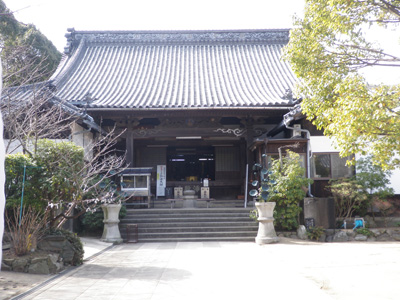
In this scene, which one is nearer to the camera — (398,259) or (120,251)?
(398,259)

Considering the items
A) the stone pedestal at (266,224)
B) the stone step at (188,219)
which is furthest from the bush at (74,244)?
the stone pedestal at (266,224)

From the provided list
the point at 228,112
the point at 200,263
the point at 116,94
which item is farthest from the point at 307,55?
the point at 116,94

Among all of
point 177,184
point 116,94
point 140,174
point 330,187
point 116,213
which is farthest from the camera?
point 177,184

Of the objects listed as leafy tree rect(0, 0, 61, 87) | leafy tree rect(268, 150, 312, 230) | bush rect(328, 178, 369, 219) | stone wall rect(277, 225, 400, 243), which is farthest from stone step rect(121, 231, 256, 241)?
leafy tree rect(0, 0, 61, 87)

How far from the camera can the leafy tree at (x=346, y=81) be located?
570cm

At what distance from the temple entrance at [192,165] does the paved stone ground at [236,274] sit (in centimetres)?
982

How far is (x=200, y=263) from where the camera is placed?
812 centimetres

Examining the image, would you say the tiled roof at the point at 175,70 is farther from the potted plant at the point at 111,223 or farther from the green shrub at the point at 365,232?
the green shrub at the point at 365,232

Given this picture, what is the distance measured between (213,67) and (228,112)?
605 cm

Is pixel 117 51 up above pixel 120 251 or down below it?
above

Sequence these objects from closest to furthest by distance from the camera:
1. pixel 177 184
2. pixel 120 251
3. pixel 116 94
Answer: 1. pixel 120 251
2. pixel 116 94
3. pixel 177 184

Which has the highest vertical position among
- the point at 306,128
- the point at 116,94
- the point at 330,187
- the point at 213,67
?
the point at 213,67

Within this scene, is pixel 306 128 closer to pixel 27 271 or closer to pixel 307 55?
pixel 307 55

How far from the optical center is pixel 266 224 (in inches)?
452
